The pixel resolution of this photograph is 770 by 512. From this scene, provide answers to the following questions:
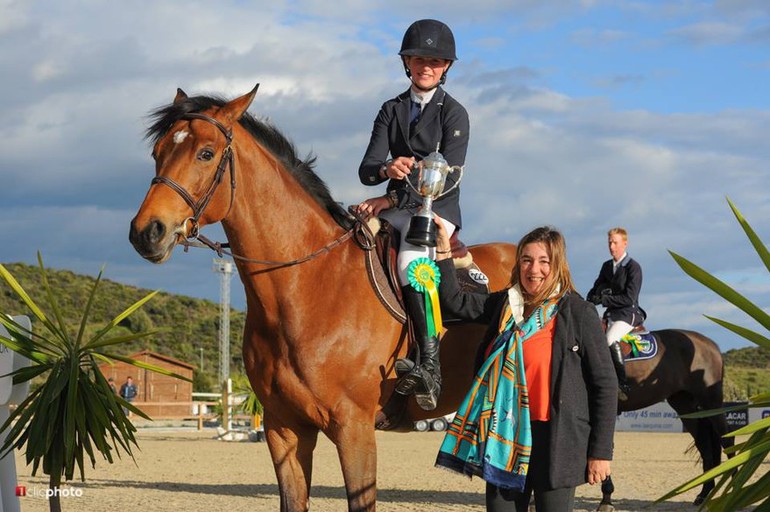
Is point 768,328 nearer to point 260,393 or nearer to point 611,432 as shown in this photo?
point 611,432

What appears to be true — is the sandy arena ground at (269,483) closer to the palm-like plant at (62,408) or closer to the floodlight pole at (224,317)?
the palm-like plant at (62,408)

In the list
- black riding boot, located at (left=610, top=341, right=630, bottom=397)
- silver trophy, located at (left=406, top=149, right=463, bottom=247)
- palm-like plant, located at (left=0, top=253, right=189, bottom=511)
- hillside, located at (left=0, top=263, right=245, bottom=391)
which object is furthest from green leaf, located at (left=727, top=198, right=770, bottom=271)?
hillside, located at (left=0, top=263, right=245, bottom=391)

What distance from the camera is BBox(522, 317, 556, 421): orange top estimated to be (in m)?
4.43

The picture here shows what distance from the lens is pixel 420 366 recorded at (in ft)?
17.9

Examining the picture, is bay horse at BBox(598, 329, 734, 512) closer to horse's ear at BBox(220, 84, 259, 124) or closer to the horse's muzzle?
horse's ear at BBox(220, 84, 259, 124)

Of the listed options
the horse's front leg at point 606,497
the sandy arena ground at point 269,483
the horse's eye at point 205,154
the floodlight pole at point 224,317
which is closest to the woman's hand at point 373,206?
the horse's eye at point 205,154

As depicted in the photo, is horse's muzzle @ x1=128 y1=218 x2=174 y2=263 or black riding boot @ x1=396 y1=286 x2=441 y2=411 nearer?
horse's muzzle @ x1=128 y1=218 x2=174 y2=263

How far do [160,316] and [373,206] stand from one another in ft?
216

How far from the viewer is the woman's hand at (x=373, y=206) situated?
6055 mm

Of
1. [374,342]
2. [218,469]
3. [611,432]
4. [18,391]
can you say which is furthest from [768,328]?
[218,469]

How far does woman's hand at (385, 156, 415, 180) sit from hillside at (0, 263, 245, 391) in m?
48.1

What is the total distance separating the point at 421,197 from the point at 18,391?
3.95 meters

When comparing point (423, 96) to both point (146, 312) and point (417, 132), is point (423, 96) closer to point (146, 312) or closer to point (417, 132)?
point (417, 132)

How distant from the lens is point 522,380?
4.41 meters
